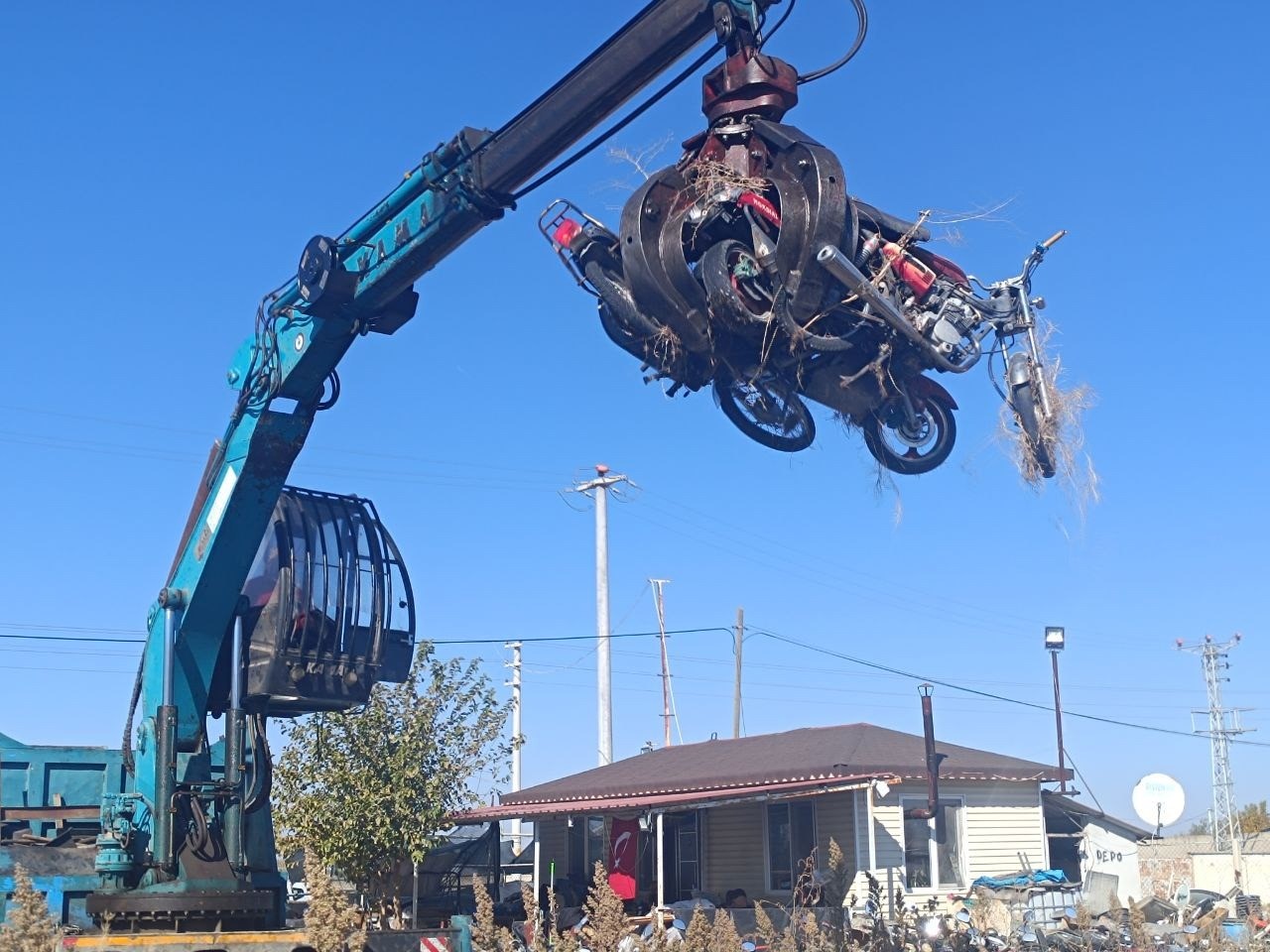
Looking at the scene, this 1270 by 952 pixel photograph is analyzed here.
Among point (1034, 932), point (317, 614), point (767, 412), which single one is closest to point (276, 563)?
point (317, 614)

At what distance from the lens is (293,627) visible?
10.6 m

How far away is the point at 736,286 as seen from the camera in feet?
28.6

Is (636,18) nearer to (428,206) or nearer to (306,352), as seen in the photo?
(428,206)

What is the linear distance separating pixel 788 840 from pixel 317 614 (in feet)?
39.9

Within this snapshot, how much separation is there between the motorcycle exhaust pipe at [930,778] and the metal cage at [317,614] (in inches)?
406

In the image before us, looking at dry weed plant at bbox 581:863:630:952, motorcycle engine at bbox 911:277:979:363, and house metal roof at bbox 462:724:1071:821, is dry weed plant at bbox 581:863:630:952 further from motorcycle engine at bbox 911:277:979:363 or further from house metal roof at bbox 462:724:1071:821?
house metal roof at bbox 462:724:1071:821

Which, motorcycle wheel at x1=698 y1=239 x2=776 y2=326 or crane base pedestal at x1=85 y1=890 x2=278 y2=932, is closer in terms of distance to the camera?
motorcycle wheel at x1=698 y1=239 x2=776 y2=326

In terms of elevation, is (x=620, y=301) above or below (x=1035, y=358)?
above

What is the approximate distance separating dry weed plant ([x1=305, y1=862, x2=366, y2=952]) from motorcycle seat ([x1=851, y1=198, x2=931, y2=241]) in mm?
5295

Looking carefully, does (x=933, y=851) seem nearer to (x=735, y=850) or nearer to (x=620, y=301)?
(x=735, y=850)

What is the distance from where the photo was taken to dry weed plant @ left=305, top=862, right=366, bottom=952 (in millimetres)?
4699

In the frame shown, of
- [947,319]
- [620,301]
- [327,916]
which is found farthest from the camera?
[620,301]

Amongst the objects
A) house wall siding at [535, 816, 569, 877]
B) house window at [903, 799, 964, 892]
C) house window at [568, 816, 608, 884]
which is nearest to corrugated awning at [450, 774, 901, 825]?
house window at [568, 816, 608, 884]

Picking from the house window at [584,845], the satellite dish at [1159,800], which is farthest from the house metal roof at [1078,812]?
the house window at [584,845]
